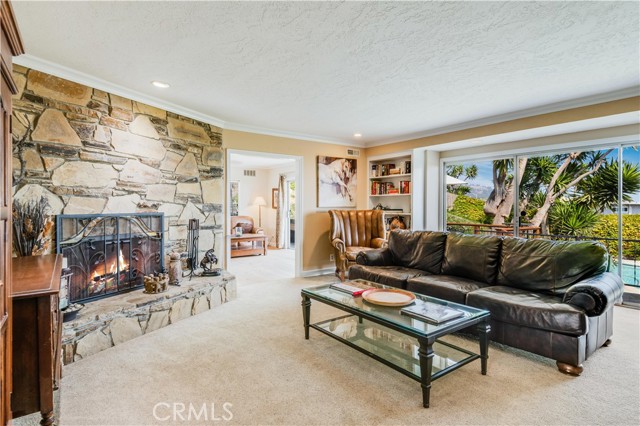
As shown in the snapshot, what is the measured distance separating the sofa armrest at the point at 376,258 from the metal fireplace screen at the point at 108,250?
7.81 ft

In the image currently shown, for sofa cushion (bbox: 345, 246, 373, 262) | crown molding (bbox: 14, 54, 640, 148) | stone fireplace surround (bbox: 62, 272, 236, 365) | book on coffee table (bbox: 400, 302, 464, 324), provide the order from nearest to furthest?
book on coffee table (bbox: 400, 302, 464, 324)
stone fireplace surround (bbox: 62, 272, 236, 365)
crown molding (bbox: 14, 54, 640, 148)
sofa cushion (bbox: 345, 246, 373, 262)

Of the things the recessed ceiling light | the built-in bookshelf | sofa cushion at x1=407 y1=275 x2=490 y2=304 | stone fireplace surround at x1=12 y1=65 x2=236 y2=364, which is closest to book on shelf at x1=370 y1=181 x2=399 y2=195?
the built-in bookshelf

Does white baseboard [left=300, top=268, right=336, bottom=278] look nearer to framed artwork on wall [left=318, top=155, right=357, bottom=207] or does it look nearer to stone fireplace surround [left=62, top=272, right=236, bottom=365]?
framed artwork on wall [left=318, top=155, right=357, bottom=207]

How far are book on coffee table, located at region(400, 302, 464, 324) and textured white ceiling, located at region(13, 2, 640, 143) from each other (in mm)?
1929

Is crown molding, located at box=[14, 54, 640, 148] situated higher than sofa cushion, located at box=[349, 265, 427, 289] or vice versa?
crown molding, located at box=[14, 54, 640, 148]

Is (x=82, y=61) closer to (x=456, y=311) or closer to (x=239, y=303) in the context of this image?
(x=239, y=303)

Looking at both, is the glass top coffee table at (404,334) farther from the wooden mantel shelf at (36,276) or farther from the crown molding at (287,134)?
the crown molding at (287,134)

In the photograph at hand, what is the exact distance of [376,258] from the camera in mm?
4062

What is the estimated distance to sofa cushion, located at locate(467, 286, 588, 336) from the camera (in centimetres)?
230

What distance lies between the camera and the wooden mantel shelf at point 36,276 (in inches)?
61.6

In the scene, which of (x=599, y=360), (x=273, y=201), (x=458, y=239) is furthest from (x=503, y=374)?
(x=273, y=201)

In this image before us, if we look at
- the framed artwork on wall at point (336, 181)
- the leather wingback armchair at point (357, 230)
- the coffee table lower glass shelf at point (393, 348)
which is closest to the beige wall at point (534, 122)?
the framed artwork on wall at point (336, 181)

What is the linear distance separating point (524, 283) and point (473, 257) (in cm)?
52

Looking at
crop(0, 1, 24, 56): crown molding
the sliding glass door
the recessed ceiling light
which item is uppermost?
the recessed ceiling light
